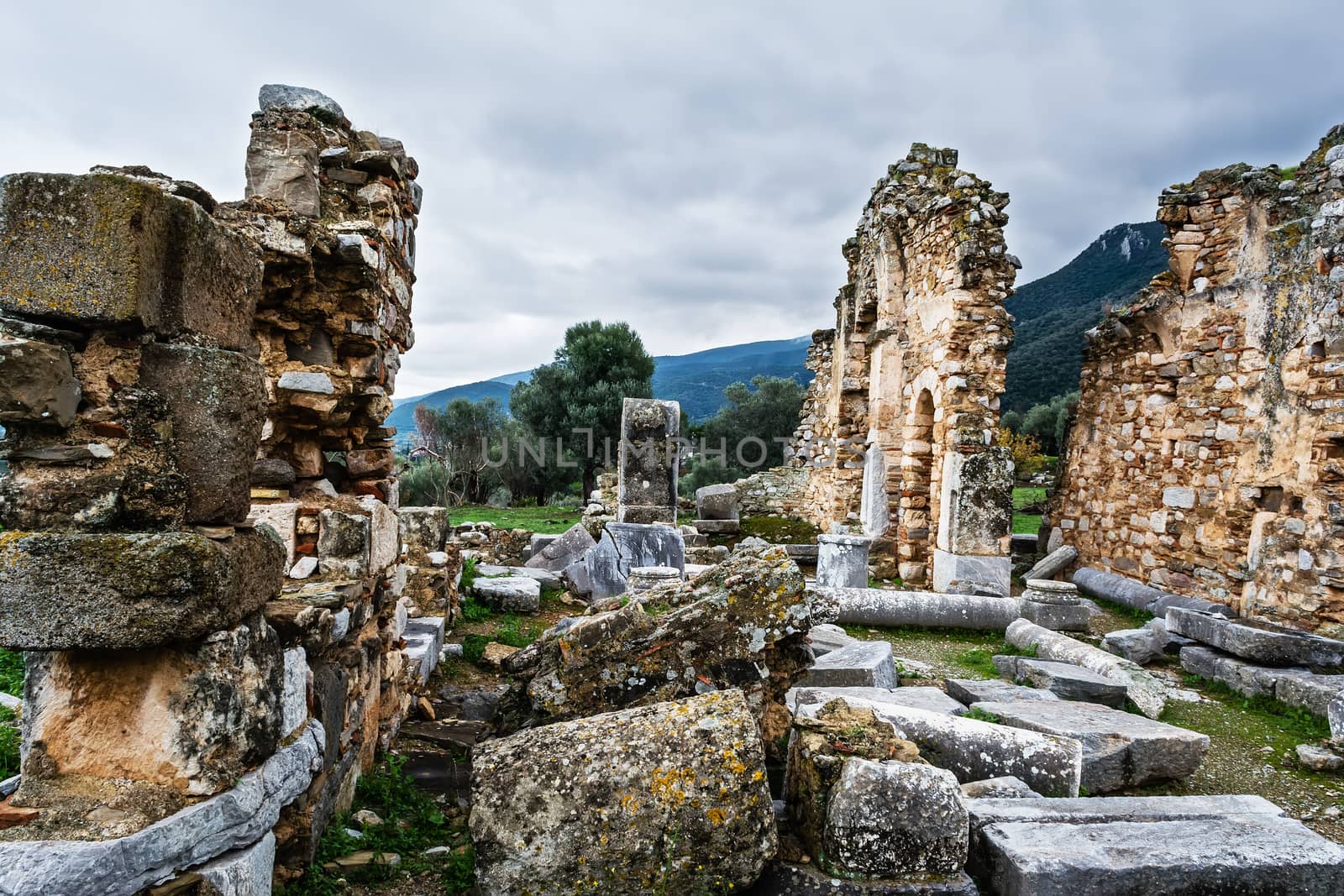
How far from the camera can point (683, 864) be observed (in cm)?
253

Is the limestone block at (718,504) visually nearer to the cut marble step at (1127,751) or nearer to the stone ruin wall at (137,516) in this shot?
the cut marble step at (1127,751)

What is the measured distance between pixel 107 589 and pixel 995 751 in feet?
13.9

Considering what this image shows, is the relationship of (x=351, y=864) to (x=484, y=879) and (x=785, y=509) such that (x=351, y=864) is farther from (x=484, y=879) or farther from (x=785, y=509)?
(x=785, y=509)

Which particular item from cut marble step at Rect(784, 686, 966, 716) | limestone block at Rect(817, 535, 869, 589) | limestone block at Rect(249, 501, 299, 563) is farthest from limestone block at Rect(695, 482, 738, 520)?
limestone block at Rect(249, 501, 299, 563)

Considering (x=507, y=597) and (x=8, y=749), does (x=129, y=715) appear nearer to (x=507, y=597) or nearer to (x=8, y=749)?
(x=8, y=749)

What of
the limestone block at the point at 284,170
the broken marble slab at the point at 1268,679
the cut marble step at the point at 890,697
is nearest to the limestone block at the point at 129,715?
the limestone block at the point at 284,170

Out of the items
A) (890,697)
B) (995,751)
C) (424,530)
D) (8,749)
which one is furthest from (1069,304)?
(8,749)

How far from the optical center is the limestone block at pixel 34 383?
5.91 ft

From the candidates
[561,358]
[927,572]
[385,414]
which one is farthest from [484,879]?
[561,358]

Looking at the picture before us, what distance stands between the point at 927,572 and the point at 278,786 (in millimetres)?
10245

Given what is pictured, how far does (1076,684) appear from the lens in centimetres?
569

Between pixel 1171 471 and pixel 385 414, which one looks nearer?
pixel 385 414

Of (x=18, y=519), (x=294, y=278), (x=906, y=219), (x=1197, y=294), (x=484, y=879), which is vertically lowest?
(x=484, y=879)

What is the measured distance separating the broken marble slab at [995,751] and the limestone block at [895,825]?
3.49 ft
